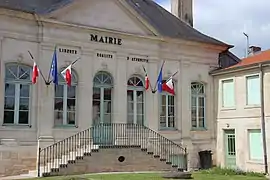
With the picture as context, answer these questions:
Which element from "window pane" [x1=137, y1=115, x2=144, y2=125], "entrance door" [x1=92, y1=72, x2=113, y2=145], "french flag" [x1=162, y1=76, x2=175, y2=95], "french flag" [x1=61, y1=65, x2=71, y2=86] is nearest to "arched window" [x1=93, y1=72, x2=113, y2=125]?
"entrance door" [x1=92, y1=72, x2=113, y2=145]

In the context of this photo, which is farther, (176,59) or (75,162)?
(176,59)

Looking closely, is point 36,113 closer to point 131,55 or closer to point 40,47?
point 40,47

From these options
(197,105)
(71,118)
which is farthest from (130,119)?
(197,105)

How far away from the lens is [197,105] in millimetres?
18844

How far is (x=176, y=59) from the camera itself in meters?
A: 18.3

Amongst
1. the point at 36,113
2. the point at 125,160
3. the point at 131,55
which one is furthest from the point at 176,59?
the point at 36,113

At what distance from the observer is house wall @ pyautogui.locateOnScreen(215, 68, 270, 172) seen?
16688 millimetres

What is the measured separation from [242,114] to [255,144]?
1.34 metres

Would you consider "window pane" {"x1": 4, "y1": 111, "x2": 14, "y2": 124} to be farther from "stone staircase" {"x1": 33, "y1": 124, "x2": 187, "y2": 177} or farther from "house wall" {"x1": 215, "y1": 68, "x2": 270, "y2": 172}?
"house wall" {"x1": 215, "y1": 68, "x2": 270, "y2": 172}

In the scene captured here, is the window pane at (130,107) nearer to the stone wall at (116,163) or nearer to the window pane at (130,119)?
the window pane at (130,119)

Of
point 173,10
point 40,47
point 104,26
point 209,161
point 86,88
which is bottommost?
point 209,161

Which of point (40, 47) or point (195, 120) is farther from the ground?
point (40, 47)

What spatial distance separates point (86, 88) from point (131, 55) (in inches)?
94.1

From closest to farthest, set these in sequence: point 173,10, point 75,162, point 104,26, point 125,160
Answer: point 75,162, point 125,160, point 104,26, point 173,10
